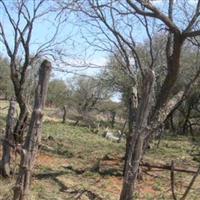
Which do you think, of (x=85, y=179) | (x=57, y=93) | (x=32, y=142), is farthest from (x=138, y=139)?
(x=57, y=93)

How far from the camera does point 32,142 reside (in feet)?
18.9

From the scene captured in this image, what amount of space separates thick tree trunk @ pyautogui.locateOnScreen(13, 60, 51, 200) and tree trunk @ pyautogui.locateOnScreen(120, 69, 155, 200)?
1.06m

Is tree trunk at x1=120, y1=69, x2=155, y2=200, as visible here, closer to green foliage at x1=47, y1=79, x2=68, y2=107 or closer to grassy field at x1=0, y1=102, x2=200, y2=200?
grassy field at x1=0, y1=102, x2=200, y2=200

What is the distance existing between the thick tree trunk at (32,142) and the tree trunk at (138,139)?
1.06m

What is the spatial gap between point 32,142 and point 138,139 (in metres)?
1.18

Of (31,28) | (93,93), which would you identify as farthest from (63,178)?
(93,93)

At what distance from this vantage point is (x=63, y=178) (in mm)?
12883

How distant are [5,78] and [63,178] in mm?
49885

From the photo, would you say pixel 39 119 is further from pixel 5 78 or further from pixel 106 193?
pixel 5 78

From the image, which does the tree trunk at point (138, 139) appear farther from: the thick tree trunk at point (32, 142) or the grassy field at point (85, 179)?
the grassy field at point (85, 179)

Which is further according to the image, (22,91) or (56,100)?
(56,100)

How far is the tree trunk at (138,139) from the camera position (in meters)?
5.39

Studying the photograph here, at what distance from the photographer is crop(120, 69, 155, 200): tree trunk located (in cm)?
539

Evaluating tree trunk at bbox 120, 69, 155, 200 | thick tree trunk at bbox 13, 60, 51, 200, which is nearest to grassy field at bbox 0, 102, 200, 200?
thick tree trunk at bbox 13, 60, 51, 200
